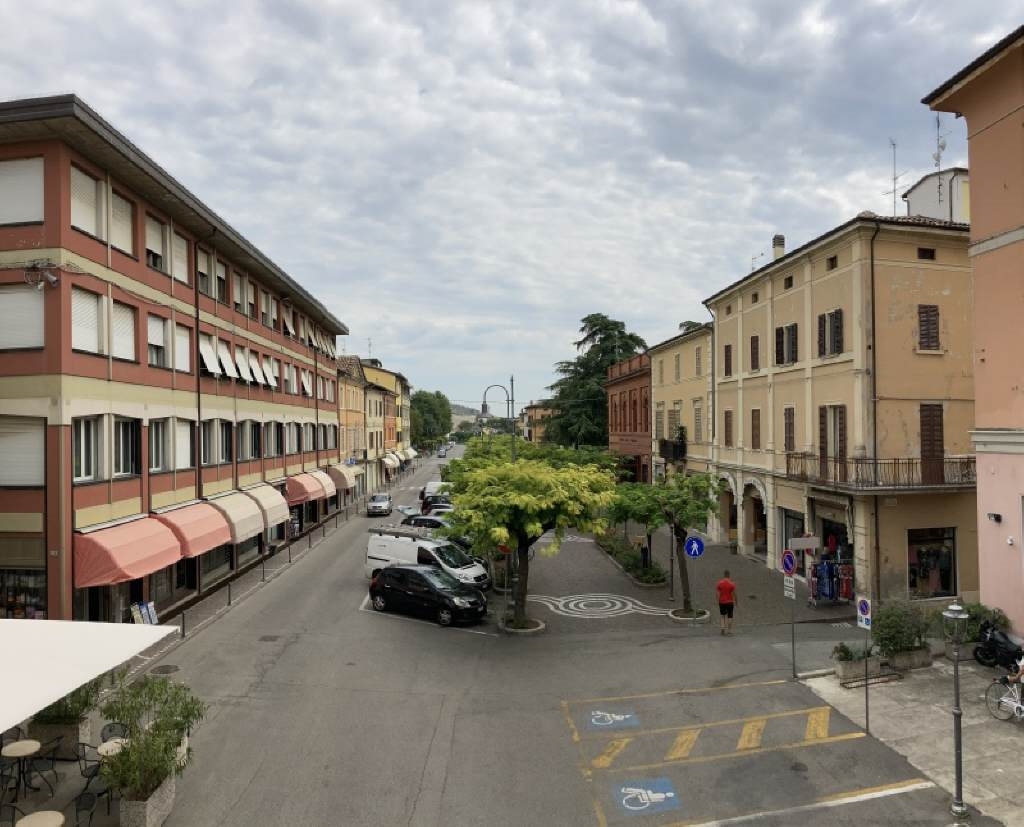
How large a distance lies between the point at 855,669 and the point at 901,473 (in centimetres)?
904

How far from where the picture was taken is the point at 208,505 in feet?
76.3

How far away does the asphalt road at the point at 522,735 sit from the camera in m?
9.52

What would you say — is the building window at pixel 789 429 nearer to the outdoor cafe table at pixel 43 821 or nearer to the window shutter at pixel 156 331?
the window shutter at pixel 156 331

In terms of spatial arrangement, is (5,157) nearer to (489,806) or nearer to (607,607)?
(489,806)

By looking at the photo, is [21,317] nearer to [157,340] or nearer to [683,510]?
[157,340]

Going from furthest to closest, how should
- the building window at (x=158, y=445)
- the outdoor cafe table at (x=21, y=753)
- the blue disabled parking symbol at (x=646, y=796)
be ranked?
the building window at (x=158, y=445) < the blue disabled parking symbol at (x=646, y=796) < the outdoor cafe table at (x=21, y=753)

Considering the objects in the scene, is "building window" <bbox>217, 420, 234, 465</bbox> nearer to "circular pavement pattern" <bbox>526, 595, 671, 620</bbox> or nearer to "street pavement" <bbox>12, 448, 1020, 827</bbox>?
"street pavement" <bbox>12, 448, 1020, 827</bbox>

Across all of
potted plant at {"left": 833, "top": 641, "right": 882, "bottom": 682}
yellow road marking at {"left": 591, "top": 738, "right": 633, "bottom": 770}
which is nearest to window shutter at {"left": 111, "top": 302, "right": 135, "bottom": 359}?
yellow road marking at {"left": 591, "top": 738, "right": 633, "bottom": 770}

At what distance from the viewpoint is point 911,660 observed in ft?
47.2

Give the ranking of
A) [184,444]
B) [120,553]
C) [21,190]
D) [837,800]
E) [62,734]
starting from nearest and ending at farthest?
[837,800] → [62,734] → [21,190] → [120,553] → [184,444]

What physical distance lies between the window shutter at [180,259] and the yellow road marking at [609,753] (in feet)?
63.7

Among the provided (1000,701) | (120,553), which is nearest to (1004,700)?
(1000,701)

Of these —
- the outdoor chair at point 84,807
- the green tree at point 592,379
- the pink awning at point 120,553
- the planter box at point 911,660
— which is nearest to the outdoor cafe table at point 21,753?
the outdoor chair at point 84,807

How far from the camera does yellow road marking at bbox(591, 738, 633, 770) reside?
10.8 m
